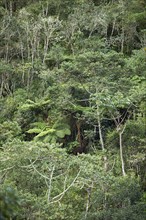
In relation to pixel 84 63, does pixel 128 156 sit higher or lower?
lower

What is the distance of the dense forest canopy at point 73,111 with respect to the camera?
24.8ft

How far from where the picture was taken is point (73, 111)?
1236cm

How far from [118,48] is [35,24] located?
3.74 metres

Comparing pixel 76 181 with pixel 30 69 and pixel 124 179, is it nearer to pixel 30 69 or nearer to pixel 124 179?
pixel 124 179

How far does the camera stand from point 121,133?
9617 millimetres

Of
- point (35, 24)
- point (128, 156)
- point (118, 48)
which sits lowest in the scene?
→ point (128, 156)

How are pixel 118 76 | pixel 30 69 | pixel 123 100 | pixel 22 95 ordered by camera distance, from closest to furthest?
pixel 123 100 → pixel 118 76 → pixel 22 95 → pixel 30 69

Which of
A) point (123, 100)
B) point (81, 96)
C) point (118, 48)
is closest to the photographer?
point (123, 100)

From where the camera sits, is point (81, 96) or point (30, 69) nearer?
point (81, 96)

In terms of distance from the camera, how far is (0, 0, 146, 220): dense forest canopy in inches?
298

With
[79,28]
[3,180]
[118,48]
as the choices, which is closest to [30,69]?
[79,28]

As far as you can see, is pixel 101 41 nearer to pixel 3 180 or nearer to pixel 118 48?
pixel 118 48

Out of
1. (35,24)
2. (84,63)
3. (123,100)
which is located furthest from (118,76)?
(35,24)

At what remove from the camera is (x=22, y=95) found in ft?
47.8
